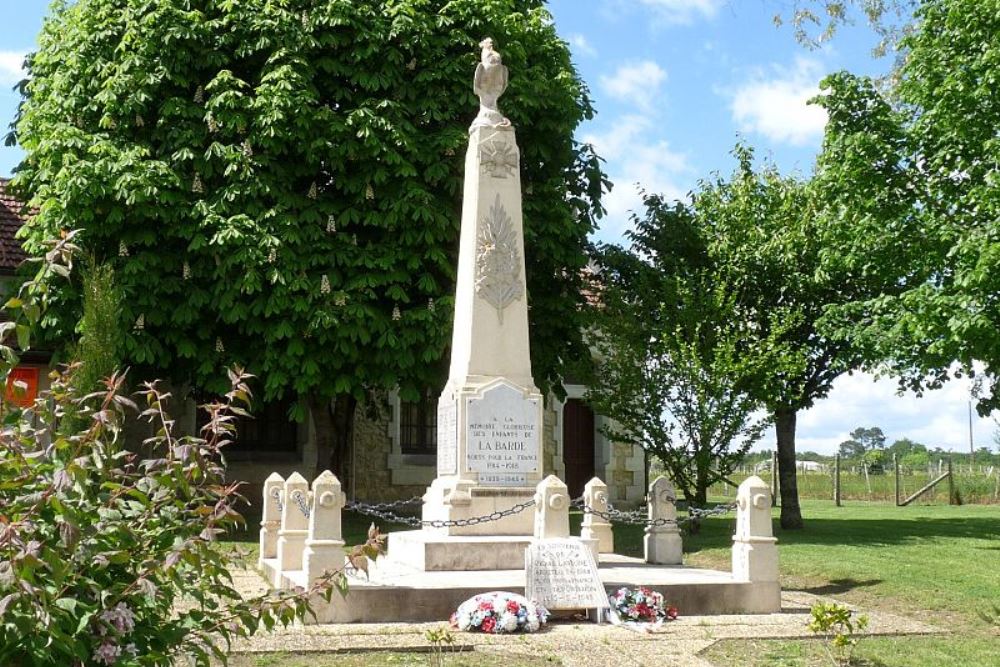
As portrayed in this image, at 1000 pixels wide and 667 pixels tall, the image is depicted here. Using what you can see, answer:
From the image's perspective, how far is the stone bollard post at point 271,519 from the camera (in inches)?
539

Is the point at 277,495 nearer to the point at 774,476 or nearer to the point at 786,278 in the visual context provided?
the point at 786,278

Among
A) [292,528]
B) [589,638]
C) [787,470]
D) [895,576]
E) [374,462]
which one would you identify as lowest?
[589,638]

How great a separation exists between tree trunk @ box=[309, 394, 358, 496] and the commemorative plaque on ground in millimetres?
9503

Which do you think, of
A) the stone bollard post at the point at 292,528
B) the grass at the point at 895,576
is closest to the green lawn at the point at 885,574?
the grass at the point at 895,576

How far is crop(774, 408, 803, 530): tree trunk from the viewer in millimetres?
19422

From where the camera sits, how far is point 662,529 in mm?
12672

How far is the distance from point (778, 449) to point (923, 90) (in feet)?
25.1

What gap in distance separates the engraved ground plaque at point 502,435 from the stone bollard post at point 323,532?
8.83ft

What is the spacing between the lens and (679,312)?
1819 cm

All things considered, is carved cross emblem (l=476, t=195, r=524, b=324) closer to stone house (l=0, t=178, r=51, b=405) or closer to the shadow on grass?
the shadow on grass

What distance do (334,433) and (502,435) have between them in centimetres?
874

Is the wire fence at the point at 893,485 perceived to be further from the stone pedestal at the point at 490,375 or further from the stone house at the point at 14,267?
the stone pedestal at the point at 490,375

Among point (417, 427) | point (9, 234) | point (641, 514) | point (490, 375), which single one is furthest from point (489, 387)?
point (9, 234)

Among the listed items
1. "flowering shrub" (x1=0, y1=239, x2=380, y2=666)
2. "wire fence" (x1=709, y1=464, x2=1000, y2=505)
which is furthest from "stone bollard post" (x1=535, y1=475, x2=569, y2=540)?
"wire fence" (x1=709, y1=464, x2=1000, y2=505)
